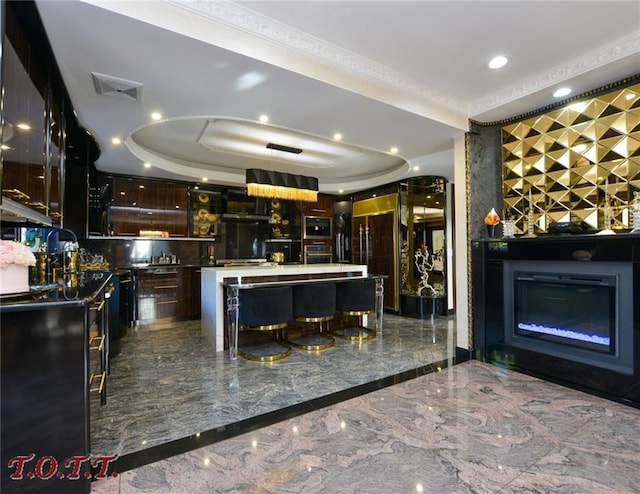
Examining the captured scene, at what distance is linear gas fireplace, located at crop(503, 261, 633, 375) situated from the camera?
2.62 meters

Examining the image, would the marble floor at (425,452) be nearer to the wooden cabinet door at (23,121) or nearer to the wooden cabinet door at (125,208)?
the wooden cabinet door at (23,121)

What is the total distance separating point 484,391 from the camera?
2.79 m

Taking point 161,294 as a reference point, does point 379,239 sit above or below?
above

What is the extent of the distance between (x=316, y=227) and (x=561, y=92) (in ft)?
17.3

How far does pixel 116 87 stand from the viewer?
8.79 ft

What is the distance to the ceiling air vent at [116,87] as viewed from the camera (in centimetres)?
254

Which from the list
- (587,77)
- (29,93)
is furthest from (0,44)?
(587,77)

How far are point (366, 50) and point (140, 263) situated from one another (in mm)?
5272

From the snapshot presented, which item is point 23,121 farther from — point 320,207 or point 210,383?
point 320,207

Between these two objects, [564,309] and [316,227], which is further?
[316,227]

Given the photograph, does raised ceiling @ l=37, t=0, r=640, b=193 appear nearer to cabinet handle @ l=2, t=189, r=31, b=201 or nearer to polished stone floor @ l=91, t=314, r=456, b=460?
cabinet handle @ l=2, t=189, r=31, b=201

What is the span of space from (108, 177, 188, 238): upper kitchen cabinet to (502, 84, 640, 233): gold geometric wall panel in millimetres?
5384

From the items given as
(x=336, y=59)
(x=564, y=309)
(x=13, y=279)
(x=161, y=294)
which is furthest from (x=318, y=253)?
(x=13, y=279)

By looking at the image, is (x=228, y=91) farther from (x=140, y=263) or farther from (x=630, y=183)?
(x=140, y=263)
